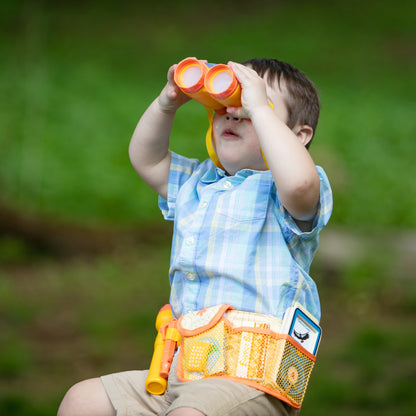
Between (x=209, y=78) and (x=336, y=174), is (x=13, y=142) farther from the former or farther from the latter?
(x=209, y=78)

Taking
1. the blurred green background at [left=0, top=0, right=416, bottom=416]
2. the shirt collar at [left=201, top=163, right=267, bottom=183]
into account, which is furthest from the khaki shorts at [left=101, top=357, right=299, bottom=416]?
the blurred green background at [left=0, top=0, right=416, bottom=416]

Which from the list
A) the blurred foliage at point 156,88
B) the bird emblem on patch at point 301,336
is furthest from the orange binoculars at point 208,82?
the blurred foliage at point 156,88

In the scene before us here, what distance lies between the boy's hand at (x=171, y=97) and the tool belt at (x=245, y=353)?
24.9 inches

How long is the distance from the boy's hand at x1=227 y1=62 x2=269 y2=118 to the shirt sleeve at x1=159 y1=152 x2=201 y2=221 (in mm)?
359

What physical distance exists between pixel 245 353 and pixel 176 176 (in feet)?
2.11

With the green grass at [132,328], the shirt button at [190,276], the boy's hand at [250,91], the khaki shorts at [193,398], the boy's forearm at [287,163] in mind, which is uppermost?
the boy's hand at [250,91]

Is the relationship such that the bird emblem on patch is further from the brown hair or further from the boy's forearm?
the brown hair

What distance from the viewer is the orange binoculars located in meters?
1.93

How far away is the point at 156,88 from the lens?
10.5 metres

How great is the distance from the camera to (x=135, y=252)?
21.4 feet

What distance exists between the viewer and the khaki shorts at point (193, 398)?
1.76m

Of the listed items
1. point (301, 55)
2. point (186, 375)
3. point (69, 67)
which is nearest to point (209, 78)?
point (186, 375)

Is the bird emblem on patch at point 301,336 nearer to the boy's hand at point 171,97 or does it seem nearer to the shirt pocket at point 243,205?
the shirt pocket at point 243,205

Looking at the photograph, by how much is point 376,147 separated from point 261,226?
22.2 feet
